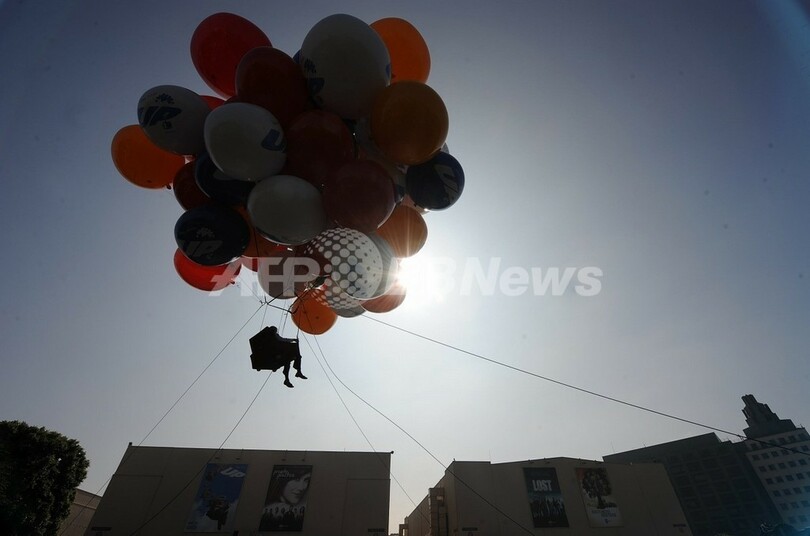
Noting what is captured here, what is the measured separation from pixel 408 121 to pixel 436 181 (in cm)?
80

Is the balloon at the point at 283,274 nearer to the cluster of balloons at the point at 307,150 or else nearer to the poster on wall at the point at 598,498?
the cluster of balloons at the point at 307,150

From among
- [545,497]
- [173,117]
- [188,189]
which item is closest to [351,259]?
[188,189]

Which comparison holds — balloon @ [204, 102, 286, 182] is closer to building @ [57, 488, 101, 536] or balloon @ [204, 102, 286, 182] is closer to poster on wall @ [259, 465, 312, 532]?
poster on wall @ [259, 465, 312, 532]

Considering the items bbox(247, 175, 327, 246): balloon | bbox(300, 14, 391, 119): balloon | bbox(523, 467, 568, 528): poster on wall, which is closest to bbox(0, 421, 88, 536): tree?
bbox(247, 175, 327, 246): balloon

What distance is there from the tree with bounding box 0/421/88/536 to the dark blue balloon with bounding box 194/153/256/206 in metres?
17.5

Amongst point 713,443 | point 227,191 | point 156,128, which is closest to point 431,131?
point 227,191

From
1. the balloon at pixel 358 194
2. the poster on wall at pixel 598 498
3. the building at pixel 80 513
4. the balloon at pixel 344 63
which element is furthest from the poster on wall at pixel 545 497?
the building at pixel 80 513

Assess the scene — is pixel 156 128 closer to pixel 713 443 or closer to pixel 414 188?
pixel 414 188

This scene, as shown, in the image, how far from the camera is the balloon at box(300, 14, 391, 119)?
10.4ft

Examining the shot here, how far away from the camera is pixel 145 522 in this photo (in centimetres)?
1627

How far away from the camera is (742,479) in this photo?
2023 inches

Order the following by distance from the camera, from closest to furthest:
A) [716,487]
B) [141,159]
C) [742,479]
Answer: [141,159], [742,479], [716,487]

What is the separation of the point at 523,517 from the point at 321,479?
1133cm

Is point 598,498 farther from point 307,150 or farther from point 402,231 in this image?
point 307,150
